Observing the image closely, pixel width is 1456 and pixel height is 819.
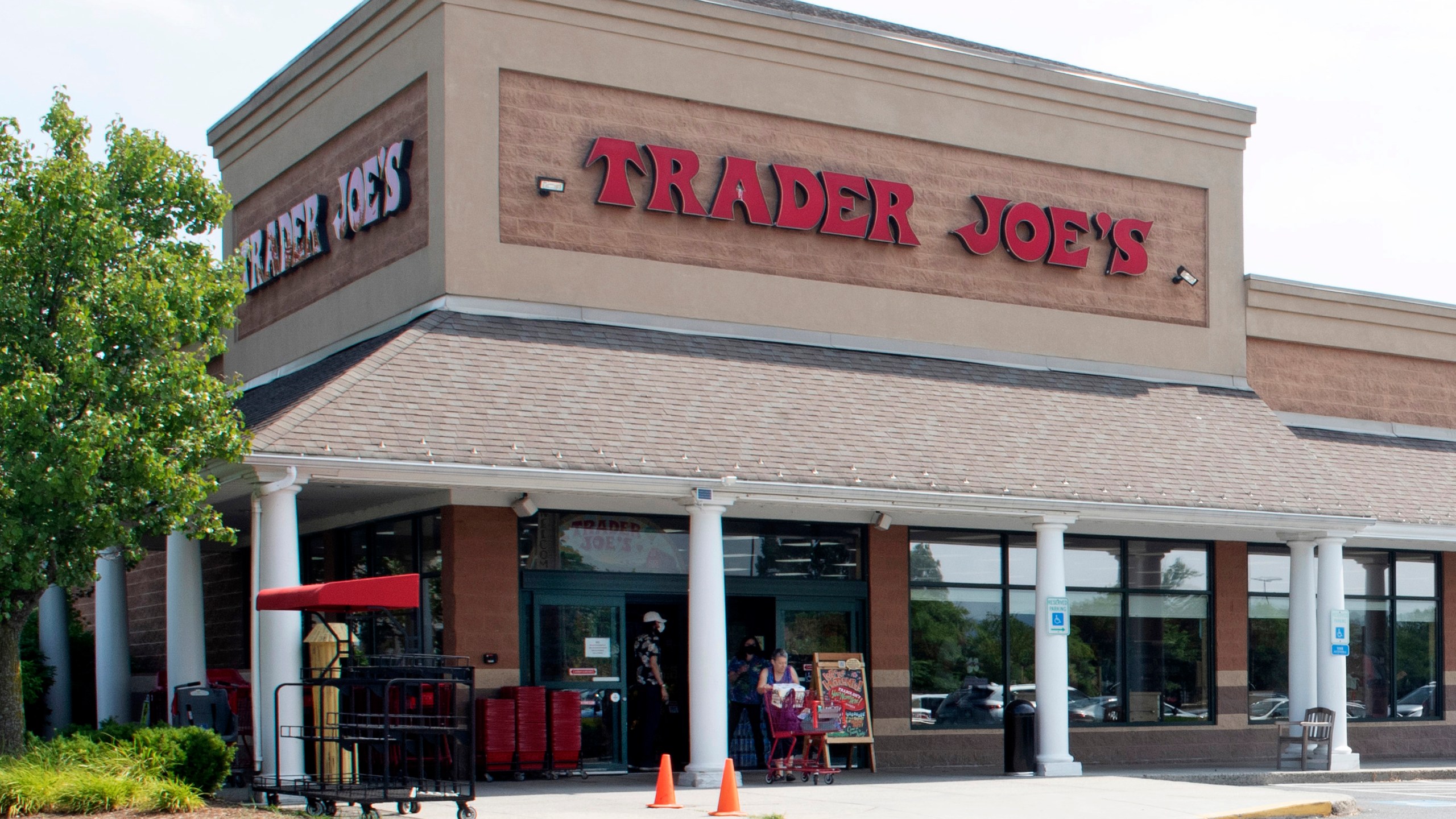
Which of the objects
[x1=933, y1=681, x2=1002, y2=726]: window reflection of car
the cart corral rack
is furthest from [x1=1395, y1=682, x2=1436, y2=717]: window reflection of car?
the cart corral rack

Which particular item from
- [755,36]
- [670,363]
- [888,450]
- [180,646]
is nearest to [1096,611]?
[888,450]

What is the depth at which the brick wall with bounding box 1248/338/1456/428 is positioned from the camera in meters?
25.1

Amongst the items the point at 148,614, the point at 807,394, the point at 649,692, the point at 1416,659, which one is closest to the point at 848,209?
the point at 807,394

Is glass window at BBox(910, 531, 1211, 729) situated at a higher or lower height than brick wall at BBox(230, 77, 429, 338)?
lower

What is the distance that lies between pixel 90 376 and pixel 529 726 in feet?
20.4

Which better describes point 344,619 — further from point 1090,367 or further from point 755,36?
point 1090,367

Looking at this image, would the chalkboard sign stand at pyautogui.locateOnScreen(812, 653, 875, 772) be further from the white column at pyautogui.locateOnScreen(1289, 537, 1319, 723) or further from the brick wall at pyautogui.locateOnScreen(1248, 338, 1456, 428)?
the brick wall at pyautogui.locateOnScreen(1248, 338, 1456, 428)

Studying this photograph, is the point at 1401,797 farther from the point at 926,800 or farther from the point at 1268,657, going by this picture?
the point at 1268,657

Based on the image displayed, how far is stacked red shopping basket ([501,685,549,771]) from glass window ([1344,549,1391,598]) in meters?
13.3

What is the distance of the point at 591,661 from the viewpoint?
61.7 ft

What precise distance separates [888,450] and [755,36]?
5.98 m

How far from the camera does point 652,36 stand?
20.2 m

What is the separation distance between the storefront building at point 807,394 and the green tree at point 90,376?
0.77 m

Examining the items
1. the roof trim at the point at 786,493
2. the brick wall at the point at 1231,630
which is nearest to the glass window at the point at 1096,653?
the brick wall at the point at 1231,630
